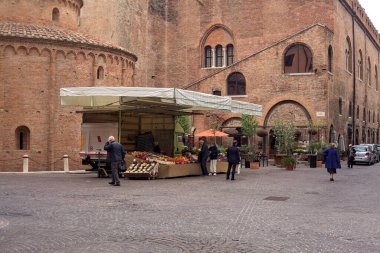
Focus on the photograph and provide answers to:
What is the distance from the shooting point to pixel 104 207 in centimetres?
1095

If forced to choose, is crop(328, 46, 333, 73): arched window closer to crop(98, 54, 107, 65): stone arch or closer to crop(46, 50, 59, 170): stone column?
crop(98, 54, 107, 65): stone arch

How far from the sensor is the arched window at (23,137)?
24.7 meters

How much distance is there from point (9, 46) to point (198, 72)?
23.2 m

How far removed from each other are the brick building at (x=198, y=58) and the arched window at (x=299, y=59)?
2.8 inches

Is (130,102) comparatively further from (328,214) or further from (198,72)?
(198,72)

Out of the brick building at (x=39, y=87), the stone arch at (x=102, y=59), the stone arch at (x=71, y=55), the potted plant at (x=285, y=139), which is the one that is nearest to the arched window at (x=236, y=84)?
the potted plant at (x=285, y=139)

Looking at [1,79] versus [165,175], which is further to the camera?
[1,79]

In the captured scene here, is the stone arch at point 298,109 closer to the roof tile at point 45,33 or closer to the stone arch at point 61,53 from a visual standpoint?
the roof tile at point 45,33

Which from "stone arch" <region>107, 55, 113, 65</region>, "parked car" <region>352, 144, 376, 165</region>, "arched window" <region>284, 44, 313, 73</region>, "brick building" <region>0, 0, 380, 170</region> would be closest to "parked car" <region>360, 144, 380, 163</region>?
"parked car" <region>352, 144, 376, 165</region>

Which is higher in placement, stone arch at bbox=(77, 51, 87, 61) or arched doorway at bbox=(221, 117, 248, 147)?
stone arch at bbox=(77, 51, 87, 61)

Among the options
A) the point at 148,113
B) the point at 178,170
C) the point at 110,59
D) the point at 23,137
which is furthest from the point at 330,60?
the point at 23,137

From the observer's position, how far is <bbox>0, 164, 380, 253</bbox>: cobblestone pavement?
24.2 feet

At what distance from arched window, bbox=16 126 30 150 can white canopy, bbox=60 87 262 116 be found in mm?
6363

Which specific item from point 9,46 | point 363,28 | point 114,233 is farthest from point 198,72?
point 114,233
